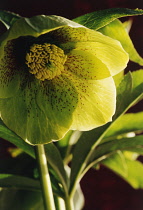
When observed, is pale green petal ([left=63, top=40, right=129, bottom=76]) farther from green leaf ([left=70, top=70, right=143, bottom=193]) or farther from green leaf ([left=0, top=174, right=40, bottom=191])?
green leaf ([left=0, top=174, right=40, bottom=191])

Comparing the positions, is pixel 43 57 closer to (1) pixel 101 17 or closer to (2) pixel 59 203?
(1) pixel 101 17

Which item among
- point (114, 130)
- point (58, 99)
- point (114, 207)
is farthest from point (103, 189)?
point (58, 99)

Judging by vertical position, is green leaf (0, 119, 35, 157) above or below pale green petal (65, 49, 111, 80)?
below

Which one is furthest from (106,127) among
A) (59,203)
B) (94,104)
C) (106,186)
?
(106,186)

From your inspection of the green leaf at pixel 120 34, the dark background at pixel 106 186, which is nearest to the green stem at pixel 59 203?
the green leaf at pixel 120 34

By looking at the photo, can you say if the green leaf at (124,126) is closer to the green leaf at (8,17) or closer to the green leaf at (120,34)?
the green leaf at (120,34)

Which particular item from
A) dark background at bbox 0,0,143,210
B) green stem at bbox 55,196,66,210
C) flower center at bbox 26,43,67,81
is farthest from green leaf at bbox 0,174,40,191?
dark background at bbox 0,0,143,210
